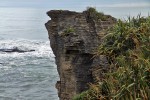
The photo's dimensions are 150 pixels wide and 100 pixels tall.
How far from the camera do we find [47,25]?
25.4m

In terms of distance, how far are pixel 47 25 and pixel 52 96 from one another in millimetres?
19528

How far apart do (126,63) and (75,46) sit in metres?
7.59

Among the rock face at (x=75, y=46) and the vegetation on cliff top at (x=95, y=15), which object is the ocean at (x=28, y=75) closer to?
the rock face at (x=75, y=46)

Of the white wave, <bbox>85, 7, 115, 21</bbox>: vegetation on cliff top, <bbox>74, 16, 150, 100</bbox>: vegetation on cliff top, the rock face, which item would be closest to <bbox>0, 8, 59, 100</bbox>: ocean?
the white wave

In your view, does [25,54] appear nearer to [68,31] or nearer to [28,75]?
[28,75]

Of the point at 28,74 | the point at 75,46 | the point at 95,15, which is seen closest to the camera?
the point at 75,46

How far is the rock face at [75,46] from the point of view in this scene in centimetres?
2311

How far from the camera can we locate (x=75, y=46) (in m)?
23.3

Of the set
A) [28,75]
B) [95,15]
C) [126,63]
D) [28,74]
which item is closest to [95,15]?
[95,15]

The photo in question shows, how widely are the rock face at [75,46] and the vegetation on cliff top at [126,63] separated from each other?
3527mm

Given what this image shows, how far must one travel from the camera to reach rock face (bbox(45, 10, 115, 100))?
2311 cm

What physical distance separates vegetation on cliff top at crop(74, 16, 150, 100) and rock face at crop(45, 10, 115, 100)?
3.53 meters

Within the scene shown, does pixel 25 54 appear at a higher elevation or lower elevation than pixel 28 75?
higher

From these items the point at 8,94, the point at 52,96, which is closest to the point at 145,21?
the point at 52,96
